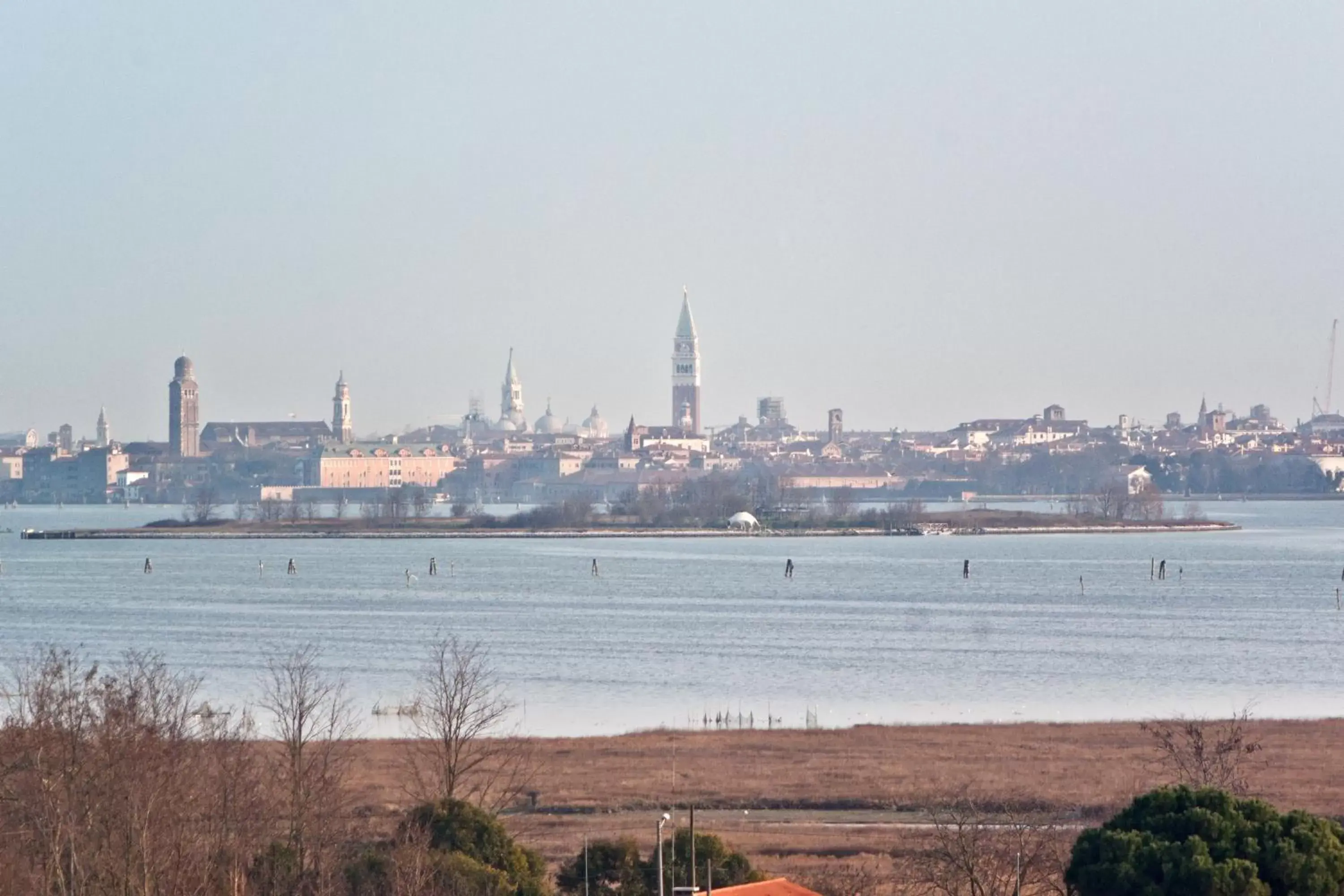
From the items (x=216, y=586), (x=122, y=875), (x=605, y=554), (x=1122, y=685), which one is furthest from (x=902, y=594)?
(x=122, y=875)

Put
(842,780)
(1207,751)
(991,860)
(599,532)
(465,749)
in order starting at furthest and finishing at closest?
(599,532) → (465,749) → (1207,751) → (842,780) → (991,860)

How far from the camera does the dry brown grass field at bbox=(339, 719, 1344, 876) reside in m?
14.9

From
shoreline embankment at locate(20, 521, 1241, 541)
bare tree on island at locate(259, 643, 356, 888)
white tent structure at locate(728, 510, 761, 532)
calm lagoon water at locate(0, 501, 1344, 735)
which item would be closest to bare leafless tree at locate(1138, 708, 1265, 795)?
calm lagoon water at locate(0, 501, 1344, 735)

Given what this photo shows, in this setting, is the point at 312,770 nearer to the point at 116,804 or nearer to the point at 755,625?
the point at 116,804

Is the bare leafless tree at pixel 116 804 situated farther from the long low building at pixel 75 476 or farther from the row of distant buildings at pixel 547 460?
the long low building at pixel 75 476

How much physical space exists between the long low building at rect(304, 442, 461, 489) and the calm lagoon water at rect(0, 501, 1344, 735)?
75.7 metres

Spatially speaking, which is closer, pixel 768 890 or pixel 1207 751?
pixel 768 890

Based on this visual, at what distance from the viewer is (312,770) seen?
45.3ft

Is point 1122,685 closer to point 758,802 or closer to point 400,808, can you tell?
point 758,802

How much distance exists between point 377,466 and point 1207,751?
5107 inches

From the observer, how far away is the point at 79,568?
176ft

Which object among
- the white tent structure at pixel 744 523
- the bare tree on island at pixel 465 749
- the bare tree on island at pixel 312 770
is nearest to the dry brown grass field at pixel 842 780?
the bare tree on island at pixel 465 749

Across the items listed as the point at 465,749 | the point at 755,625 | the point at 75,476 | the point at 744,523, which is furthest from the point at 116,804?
the point at 75,476

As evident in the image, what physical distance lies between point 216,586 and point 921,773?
31.0 m
